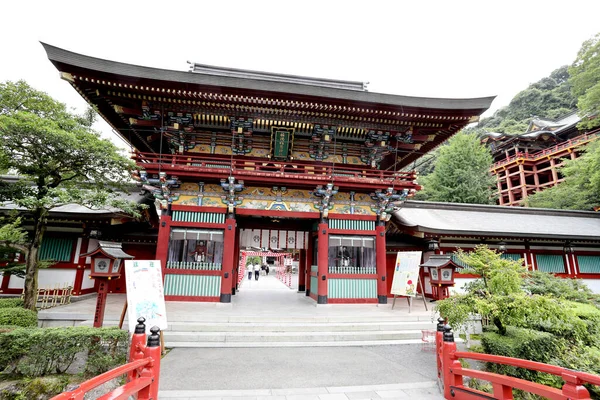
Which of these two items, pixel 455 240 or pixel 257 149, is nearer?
pixel 257 149

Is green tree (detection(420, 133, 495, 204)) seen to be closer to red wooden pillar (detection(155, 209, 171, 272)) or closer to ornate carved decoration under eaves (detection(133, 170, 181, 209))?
ornate carved decoration under eaves (detection(133, 170, 181, 209))

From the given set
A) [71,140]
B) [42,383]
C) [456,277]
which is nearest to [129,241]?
[71,140]

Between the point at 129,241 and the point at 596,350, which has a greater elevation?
the point at 129,241

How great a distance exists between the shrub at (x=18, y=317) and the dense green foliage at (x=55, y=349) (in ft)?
6.83

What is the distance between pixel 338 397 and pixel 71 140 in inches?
330

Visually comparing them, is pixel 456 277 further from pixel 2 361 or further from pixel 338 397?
pixel 2 361

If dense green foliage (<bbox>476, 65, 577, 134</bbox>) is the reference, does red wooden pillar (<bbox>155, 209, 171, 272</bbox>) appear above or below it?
below

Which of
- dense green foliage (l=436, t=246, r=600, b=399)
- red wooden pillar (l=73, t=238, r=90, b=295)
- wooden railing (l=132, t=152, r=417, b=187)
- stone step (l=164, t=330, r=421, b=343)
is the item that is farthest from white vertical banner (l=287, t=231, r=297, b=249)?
red wooden pillar (l=73, t=238, r=90, b=295)

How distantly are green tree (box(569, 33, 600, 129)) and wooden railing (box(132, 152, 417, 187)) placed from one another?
17.5 meters

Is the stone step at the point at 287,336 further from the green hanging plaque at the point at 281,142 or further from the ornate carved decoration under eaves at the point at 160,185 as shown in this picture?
the green hanging plaque at the point at 281,142

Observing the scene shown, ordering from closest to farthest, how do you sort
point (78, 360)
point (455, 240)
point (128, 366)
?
point (128, 366) < point (78, 360) < point (455, 240)

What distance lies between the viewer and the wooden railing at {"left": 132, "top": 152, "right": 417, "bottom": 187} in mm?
10508

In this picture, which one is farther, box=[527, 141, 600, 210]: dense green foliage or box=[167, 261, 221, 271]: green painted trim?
box=[527, 141, 600, 210]: dense green foliage

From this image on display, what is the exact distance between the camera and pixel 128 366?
370 centimetres
